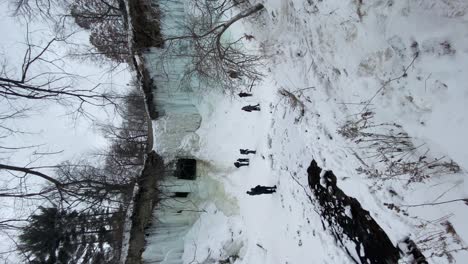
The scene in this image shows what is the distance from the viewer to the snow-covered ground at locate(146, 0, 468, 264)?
2.96 m

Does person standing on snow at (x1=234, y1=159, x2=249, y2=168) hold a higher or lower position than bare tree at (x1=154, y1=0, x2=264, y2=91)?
lower

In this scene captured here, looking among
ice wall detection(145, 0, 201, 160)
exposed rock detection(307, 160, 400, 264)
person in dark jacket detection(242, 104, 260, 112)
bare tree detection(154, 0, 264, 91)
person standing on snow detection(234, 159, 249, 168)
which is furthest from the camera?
ice wall detection(145, 0, 201, 160)

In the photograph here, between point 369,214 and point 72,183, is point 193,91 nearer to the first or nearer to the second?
point 72,183

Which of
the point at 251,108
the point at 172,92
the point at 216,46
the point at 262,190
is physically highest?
the point at 216,46

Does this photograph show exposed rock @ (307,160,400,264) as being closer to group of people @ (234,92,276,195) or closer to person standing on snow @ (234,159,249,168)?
group of people @ (234,92,276,195)

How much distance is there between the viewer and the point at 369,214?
13.6 feet

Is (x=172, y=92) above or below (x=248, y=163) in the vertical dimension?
above

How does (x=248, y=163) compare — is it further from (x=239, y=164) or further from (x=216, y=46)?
(x=216, y=46)

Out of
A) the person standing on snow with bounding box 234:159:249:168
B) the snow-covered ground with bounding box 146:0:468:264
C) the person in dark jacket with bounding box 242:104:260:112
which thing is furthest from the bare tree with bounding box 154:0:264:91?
the person standing on snow with bounding box 234:159:249:168

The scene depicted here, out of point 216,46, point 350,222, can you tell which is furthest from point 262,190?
point 216,46

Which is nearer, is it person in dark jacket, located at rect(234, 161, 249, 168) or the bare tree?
the bare tree

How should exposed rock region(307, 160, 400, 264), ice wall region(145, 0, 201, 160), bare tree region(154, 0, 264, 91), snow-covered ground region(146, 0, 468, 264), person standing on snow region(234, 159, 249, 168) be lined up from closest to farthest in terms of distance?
snow-covered ground region(146, 0, 468, 264)
exposed rock region(307, 160, 400, 264)
bare tree region(154, 0, 264, 91)
person standing on snow region(234, 159, 249, 168)
ice wall region(145, 0, 201, 160)

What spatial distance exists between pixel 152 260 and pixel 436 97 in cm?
→ 663

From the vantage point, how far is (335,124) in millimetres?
4547
